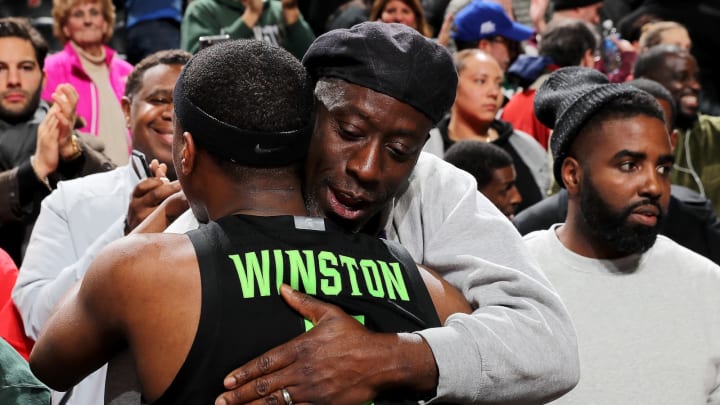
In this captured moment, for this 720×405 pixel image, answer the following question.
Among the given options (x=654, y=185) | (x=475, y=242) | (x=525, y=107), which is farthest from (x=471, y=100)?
(x=475, y=242)

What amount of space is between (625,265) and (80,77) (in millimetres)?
3811

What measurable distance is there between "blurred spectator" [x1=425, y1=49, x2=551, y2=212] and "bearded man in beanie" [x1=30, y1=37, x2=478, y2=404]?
12.3ft

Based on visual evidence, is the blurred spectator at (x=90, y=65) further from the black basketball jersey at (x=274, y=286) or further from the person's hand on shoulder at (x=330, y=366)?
the person's hand on shoulder at (x=330, y=366)

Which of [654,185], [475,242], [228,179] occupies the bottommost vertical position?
[654,185]

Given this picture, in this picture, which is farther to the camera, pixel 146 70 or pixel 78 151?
pixel 78 151

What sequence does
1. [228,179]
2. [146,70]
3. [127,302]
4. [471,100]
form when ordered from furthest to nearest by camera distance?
[471,100] → [146,70] → [228,179] → [127,302]

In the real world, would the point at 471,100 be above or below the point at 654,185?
below

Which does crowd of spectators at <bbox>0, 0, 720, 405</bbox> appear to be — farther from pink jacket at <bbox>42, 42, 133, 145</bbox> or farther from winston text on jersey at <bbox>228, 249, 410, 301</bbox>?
winston text on jersey at <bbox>228, 249, 410, 301</bbox>

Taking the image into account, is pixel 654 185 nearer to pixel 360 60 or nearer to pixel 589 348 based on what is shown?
pixel 589 348

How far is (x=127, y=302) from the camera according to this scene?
78.4 inches

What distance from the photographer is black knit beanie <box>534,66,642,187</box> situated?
3537 mm

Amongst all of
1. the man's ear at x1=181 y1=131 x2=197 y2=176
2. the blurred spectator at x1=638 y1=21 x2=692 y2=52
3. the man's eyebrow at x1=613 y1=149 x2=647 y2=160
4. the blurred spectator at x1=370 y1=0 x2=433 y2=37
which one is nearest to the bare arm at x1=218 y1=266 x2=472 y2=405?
the man's ear at x1=181 y1=131 x2=197 y2=176

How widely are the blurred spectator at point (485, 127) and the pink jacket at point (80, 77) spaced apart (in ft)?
5.90

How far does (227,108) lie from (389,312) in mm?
482
